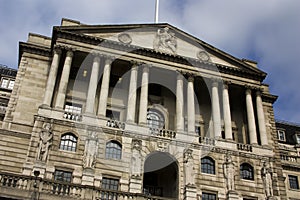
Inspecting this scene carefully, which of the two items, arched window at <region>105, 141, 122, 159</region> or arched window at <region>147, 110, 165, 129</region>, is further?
arched window at <region>147, 110, 165, 129</region>

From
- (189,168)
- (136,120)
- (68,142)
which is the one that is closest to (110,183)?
(68,142)

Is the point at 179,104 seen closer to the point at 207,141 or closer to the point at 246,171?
the point at 207,141

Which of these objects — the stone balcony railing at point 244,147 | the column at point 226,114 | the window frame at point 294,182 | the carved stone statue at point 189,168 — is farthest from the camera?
the window frame at point 294,182

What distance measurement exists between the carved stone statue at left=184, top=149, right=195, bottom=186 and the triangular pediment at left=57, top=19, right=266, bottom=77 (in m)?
12.5

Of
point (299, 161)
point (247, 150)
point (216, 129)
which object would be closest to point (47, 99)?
point (216, 129)

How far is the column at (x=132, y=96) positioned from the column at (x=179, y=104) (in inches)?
186

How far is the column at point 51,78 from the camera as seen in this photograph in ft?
125

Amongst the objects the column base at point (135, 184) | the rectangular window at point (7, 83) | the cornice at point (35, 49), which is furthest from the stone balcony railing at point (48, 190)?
the rectangular window at point (7, 83)

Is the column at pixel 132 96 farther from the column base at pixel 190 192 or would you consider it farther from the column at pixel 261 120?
the column at pixel 261 120

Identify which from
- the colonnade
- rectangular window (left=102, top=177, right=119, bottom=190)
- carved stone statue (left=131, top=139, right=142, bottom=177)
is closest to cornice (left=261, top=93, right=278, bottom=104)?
the colonnade

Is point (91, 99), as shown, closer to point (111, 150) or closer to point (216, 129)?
point (111, 150)

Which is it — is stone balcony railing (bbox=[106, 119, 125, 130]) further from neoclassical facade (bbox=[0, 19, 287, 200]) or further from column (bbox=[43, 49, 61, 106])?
column (bbox=[43, 49, 61, 106])

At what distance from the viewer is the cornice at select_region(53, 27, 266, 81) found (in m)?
42.3

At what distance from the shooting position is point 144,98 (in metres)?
41.0
